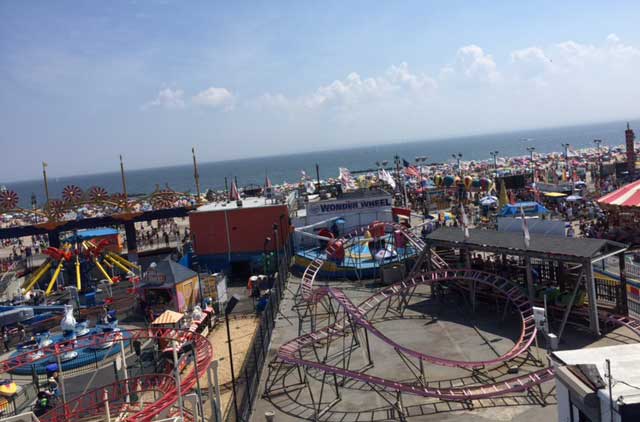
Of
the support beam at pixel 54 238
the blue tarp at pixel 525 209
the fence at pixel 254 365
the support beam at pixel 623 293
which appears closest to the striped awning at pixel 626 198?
the blue tarp at pixel 525 209

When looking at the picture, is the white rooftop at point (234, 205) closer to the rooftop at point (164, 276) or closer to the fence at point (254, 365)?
the fence at point (254, 365)

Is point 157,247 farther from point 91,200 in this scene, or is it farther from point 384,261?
point 384,261

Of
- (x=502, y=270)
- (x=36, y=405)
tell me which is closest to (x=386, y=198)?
(x=502, y=270)

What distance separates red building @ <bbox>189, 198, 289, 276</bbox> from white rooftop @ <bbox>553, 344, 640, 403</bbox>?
98.0 feet

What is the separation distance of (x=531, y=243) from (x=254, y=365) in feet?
40.5

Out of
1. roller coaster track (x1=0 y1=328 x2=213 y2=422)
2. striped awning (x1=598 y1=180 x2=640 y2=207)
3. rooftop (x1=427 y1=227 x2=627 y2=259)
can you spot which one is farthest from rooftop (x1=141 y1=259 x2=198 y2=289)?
striped awning (x1=598 y1=180 x2=640 y2=207)

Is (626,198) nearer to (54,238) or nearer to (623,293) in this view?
(623,293)

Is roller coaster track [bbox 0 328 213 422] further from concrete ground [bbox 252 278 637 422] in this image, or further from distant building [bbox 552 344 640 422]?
distant building [bbox 552 344 640 422]

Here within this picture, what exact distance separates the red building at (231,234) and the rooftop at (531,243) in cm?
1540

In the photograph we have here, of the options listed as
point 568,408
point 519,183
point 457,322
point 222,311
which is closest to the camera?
point 568,408

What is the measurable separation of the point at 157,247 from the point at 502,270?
3533 centimetres

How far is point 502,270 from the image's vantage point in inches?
1009

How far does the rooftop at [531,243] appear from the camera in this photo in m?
19.7

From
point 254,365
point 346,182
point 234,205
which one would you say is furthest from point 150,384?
point 346,182
